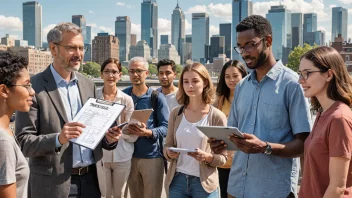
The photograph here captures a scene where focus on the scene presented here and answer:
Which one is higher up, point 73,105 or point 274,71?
point 274,71

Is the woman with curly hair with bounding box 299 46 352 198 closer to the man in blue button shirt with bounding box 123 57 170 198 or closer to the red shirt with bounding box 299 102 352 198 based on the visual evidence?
the red shirt with bounding box 299 102 352 198

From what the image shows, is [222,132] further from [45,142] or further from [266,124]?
[45,142]

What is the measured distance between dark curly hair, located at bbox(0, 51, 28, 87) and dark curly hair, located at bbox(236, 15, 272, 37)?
5.45 feet

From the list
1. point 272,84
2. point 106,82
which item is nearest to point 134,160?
point 106,82

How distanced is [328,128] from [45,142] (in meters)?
1.97

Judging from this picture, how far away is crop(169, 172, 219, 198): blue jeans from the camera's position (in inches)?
141

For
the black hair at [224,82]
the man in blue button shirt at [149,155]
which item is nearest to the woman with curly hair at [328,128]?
the man in blue button shirt at [149,155]

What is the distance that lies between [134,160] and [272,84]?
2426mm

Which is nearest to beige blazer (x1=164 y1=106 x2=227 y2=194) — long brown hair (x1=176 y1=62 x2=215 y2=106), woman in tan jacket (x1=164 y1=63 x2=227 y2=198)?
woman in tan jacket (x1=164 y1=63 x2=227 y2=198)

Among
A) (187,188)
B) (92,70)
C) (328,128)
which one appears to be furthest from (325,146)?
(92,70)

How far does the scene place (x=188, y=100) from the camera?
13.2 feet

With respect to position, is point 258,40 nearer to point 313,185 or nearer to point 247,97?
point 247,97

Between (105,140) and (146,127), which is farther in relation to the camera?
(146,127)

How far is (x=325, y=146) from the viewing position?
244 cm
